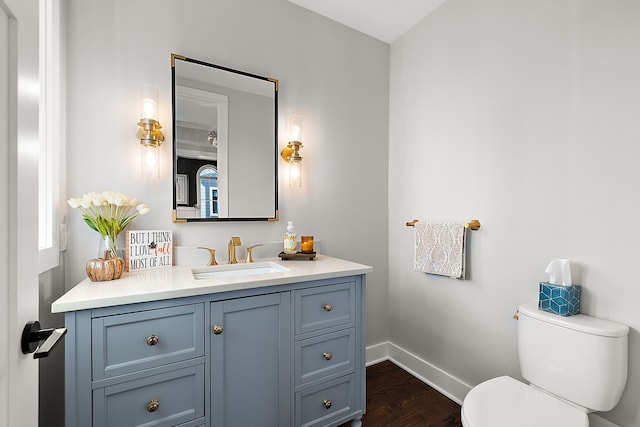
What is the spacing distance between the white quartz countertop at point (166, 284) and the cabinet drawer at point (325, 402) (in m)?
0.59

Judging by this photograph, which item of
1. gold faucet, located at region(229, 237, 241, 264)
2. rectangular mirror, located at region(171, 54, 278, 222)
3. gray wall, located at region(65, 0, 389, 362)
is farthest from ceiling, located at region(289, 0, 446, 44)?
gold faucet, located at region(229, 237, 241, 264)

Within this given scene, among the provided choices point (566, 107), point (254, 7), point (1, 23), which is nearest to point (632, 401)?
point (566, 107)

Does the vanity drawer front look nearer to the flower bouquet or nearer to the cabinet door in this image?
the cabinet door

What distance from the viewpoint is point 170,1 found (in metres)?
1.75

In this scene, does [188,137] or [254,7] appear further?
[254,7]

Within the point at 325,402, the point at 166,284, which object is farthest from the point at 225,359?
the point at 325,402

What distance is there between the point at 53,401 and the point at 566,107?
2815 mm

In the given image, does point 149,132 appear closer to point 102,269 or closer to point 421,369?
point 102,269

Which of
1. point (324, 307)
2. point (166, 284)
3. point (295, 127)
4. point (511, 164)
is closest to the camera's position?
point (166, 284)

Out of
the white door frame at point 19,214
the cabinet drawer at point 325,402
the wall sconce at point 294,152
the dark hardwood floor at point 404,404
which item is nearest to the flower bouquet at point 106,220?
the white door frame at point 19,214

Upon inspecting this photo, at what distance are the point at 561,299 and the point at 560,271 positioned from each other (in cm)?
13


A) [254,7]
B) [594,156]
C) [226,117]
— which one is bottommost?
[594,156]

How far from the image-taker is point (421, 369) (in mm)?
2291

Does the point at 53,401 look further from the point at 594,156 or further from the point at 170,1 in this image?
the point at 594,156
